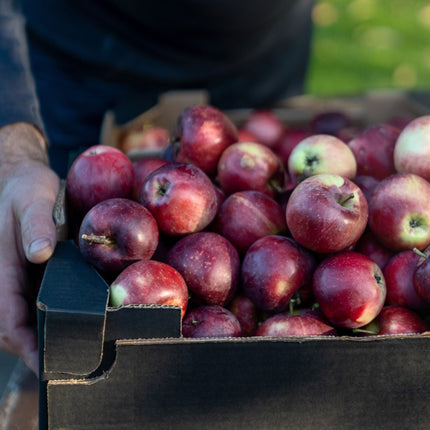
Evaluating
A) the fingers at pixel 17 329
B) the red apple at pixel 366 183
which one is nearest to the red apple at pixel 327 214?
the red apple at pixel 366 183

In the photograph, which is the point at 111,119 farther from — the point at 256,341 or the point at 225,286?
the point at 256,341

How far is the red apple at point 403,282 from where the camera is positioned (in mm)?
1090

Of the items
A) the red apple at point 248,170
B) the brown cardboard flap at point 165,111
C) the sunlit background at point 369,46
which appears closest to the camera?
the red apple at point 248,170

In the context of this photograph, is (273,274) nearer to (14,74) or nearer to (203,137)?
(203,137)

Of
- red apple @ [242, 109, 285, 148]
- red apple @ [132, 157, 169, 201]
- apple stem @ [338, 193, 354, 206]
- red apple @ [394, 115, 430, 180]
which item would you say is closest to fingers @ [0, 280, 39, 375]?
red apple @ [132, 157, 169, 201]

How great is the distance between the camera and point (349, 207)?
112 cm

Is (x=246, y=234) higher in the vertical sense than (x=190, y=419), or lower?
higher

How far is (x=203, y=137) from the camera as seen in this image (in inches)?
54.9

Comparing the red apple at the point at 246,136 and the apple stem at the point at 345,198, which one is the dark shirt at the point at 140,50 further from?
the apple stem at the point at 345,198

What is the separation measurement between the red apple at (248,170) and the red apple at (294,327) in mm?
385

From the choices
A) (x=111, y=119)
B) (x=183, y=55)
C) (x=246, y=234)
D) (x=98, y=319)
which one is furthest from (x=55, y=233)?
(x=183, y=55)

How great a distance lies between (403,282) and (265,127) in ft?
4.00

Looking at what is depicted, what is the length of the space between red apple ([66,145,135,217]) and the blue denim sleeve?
417 mm

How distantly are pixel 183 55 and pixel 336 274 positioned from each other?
1516mm
